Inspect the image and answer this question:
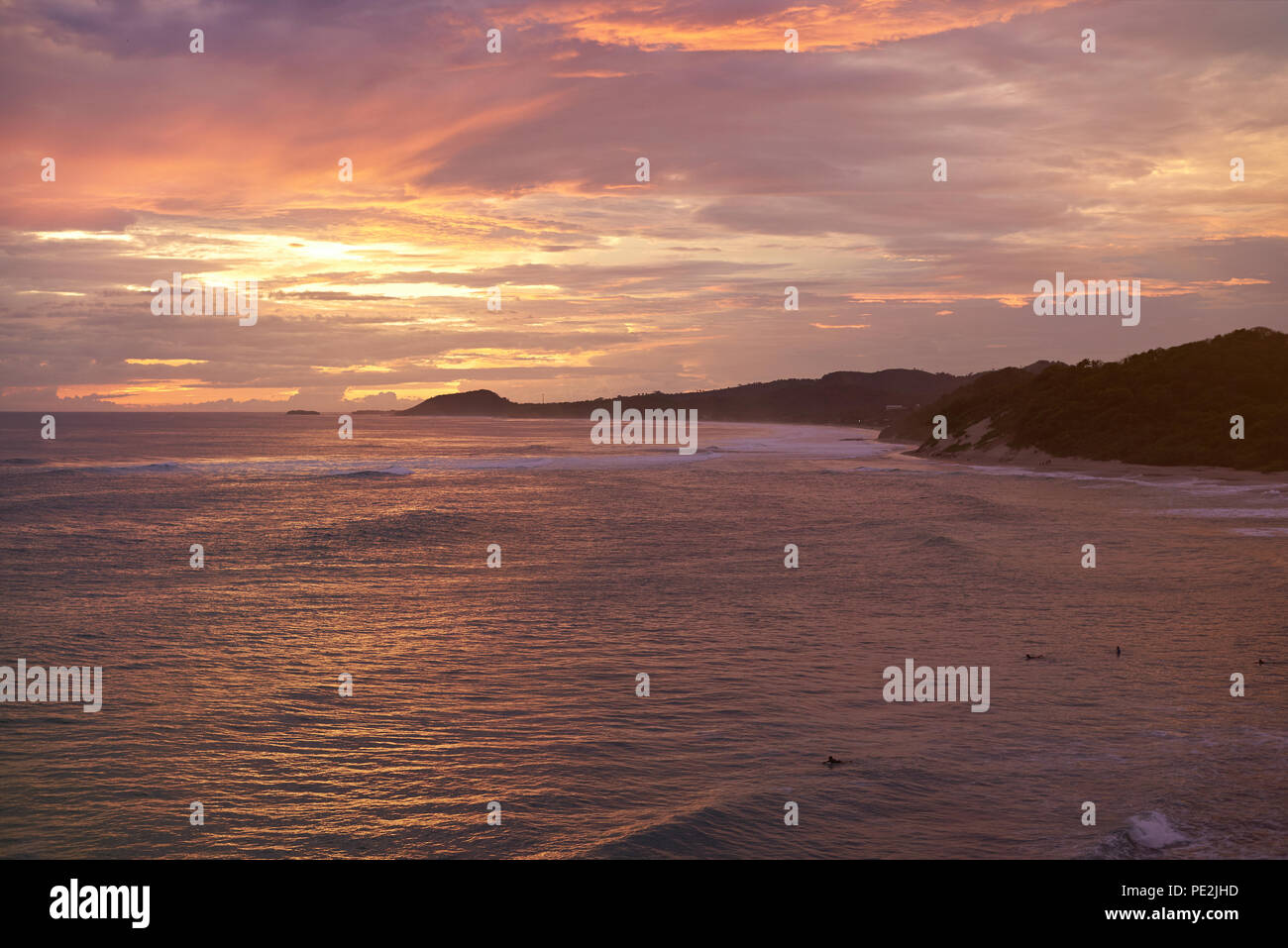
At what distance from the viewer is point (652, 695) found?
1259 cm

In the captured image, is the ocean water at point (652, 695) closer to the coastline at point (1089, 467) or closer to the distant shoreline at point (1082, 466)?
the coastline at point (1089, 467)

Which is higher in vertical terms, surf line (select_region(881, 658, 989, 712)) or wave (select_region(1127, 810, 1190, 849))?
surf line (select_region(881, 658, 989, 712))

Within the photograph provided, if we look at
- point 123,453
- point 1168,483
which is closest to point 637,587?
point 1168,483

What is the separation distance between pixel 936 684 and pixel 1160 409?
68309mm

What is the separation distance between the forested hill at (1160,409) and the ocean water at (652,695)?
1354 inches

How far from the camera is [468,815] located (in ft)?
28.4

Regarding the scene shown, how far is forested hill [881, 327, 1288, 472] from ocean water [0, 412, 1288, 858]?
34.4 metres

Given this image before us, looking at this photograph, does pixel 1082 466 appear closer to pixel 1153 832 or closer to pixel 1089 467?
pixel 1089 467

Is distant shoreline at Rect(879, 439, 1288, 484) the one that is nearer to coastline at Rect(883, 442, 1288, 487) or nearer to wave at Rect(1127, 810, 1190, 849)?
coastline at Rect(883, 442, 1288, 487)

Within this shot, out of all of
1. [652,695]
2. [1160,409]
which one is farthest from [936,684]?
[1160,409]

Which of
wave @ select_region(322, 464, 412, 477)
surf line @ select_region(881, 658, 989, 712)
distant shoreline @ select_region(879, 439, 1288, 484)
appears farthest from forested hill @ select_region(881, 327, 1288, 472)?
surf line @ select_region(881, 658, 989, 712)

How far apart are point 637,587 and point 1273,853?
48.5 feet

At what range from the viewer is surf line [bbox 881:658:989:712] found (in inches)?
484

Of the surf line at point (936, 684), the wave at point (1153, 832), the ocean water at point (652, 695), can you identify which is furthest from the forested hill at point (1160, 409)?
the wave at point (1153, 832)
